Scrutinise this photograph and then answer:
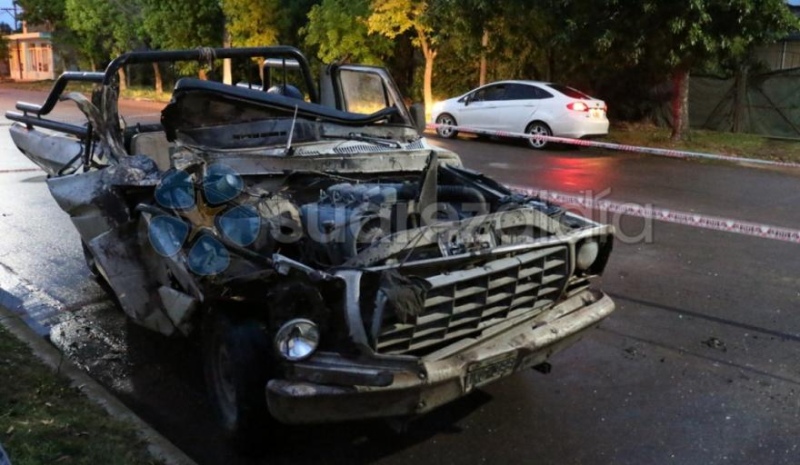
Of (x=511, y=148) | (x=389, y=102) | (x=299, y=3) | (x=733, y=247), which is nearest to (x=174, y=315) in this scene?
(x=389, y=102)

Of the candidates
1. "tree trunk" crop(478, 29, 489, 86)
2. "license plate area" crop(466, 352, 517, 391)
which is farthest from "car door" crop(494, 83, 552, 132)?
"license plate area" crop(466, 352, 517, 391)

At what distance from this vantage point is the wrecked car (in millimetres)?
3100

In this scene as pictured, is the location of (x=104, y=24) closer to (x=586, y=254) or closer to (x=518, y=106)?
(x=518, y=106)

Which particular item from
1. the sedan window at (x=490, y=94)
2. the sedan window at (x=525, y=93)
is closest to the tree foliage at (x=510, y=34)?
the sedan window at (x=525, y=93)

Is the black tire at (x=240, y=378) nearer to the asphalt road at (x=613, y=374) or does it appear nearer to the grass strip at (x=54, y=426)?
the asphalt road at (x=613, y=374)

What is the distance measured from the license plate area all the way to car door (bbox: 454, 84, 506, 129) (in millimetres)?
13666

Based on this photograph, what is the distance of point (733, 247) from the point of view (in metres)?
7.32

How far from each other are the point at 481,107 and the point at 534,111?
155cm

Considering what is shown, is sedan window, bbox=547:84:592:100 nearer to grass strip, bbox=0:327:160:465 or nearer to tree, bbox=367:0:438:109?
tree, bbox=367:0:438:109

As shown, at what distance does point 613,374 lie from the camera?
4477 mm

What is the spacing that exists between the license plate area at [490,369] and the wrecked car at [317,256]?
11mm

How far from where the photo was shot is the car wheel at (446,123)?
1752cm

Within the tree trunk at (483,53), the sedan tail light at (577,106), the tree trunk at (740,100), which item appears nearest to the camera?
the sedan tail light at (577,106)

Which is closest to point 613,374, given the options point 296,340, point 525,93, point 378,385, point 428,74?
point 378,385
